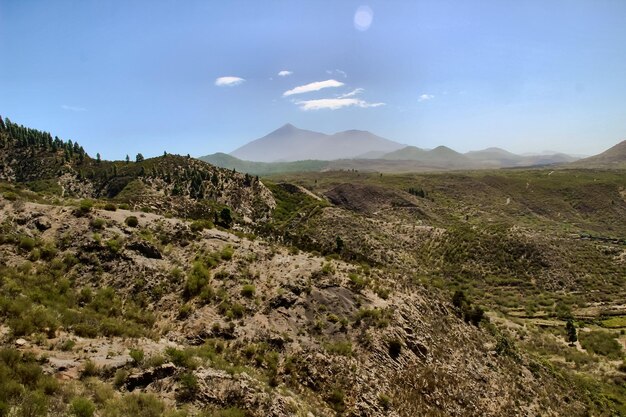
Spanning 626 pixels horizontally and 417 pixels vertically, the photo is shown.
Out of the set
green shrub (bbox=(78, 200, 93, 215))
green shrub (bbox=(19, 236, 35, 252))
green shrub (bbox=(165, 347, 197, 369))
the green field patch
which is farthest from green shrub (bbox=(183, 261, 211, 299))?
the green field patch

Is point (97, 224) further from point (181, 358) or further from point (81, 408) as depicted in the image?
point (81, 408)

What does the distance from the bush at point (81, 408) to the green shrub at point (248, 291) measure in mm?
10570

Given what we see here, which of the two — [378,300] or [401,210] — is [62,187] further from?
[378,300]

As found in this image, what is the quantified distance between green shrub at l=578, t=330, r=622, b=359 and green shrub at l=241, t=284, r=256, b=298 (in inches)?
1592

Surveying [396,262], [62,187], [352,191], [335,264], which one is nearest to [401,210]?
[352,191]

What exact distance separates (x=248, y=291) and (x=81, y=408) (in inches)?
431

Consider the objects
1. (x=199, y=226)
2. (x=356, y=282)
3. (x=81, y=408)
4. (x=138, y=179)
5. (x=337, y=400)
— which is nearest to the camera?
(x=81, y=408)

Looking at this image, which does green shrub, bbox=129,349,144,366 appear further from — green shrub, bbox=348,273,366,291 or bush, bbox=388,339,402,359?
green shrub, bbox=348,273,366,291

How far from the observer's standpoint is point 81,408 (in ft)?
29.7

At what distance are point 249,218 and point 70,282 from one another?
6560cm

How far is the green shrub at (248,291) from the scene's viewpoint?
64.5ft

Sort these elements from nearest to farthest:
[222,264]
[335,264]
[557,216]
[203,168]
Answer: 1. [222,264]
2. [335,264]
3. [203,168]
4. [557,216]

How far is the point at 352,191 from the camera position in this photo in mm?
128375

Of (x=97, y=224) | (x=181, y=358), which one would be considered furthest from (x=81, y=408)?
(x=97, y=224)
